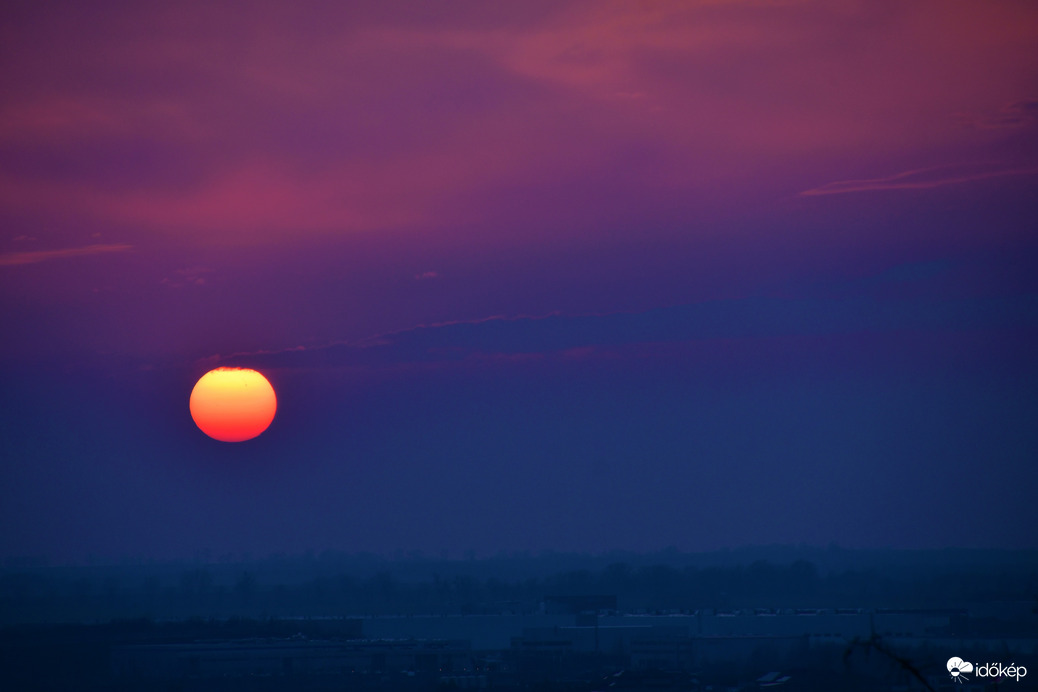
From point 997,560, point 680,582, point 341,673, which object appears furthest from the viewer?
point 680,582

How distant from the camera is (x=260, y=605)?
5384 cm

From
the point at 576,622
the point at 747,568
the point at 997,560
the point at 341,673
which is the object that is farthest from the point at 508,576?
the point at 341,673

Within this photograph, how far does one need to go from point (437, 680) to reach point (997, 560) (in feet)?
108

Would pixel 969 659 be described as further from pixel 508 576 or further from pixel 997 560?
pixel 508 576

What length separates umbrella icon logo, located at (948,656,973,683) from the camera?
69.2 ft

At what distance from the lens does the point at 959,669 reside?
21797mm

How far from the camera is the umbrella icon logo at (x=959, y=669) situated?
21094 mm

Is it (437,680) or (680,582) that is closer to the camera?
(437,680)
